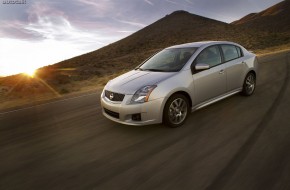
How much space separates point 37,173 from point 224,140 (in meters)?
2.97

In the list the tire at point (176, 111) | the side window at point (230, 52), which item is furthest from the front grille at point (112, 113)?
the side window at point (230, 52)

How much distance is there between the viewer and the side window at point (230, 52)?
21.4ft

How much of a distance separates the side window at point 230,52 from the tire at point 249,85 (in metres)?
0.70

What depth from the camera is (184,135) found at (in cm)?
487

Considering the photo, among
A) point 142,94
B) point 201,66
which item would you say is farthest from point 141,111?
point 201,66

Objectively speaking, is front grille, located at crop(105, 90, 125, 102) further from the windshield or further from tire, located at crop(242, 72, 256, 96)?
tire, located at crop(242, 72, 256, 96)

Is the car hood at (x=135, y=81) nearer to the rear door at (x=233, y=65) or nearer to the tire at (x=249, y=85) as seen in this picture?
the rear door at (x=233, y=65)

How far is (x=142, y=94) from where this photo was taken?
4.95m

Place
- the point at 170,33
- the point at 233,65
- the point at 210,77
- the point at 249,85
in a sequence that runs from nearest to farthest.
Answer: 1. the point at 210,77
2. the point at 233,65
3. the point at 249,85
4. the point at 170,33

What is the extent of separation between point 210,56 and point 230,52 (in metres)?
0.90

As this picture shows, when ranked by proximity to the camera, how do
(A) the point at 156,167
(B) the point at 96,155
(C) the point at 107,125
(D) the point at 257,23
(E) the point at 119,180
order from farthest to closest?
1. (D) the point at 257,23
2. (C) the point at 107,125
3. (B) the point at 96,155
4. (A) the point at 156,167
5. (E) the point at 119,180

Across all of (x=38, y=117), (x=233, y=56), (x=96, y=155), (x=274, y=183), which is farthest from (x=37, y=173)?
(x=233, y=56)

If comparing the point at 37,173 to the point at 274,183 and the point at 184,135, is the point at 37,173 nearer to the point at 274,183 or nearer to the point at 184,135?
the point at 184,135

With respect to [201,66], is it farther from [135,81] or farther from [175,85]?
[135,81]
